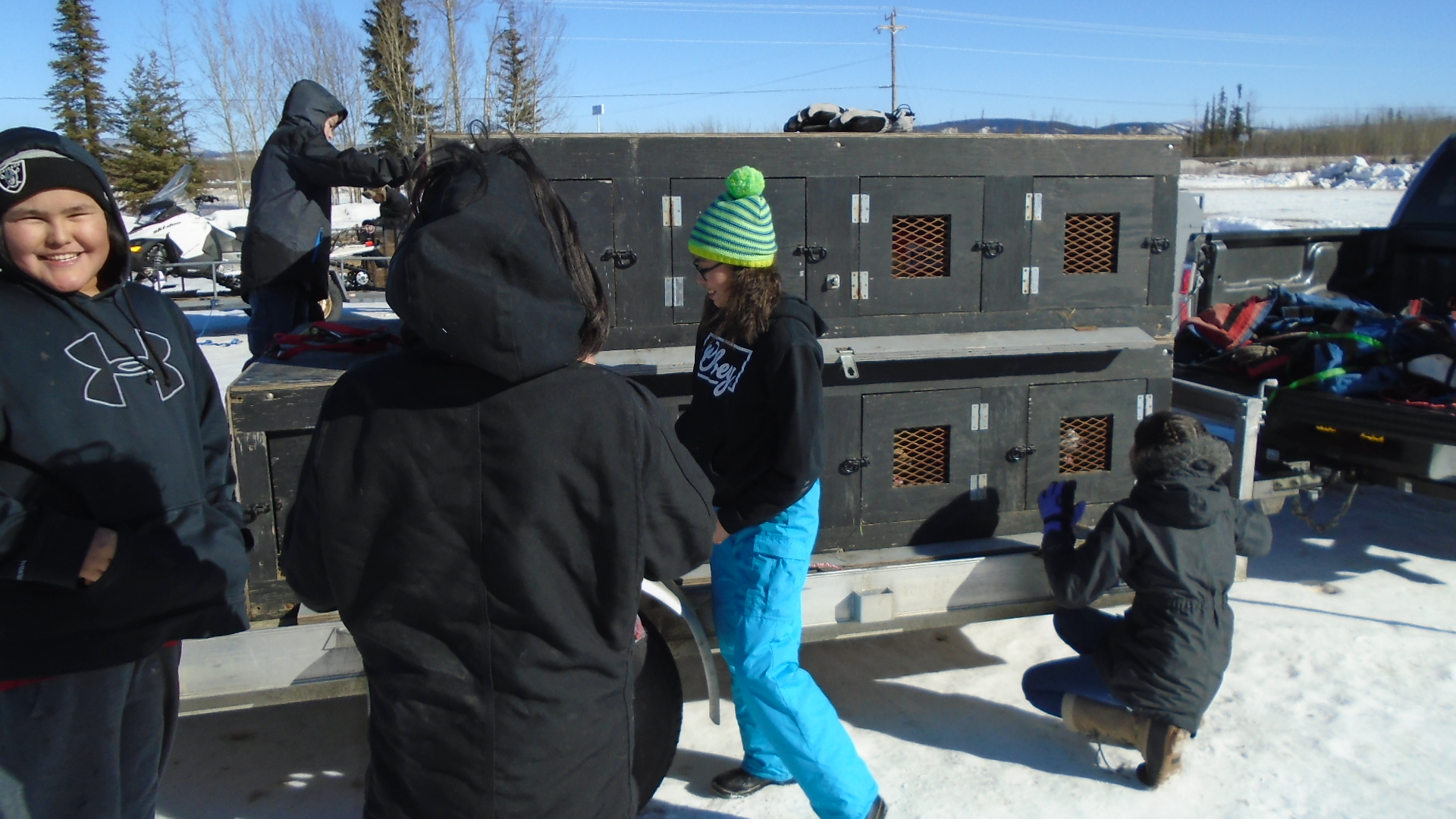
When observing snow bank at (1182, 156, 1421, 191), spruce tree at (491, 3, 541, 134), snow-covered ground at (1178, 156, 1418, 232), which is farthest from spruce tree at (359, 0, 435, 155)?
snow bank at (1182, 156, 1421, 191)

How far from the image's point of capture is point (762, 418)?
A: 3016 millimetres

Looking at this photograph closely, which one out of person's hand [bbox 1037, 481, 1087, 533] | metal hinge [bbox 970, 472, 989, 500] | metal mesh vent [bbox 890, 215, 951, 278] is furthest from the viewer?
metal hinge [bbox 970, 472, 989, 500]

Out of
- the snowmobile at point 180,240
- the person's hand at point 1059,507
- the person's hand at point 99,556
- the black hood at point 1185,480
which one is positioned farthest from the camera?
the snowmobile at point 180,240

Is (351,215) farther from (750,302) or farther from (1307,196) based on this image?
(1307,196)

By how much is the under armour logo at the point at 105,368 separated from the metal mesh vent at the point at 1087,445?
3.38 meters

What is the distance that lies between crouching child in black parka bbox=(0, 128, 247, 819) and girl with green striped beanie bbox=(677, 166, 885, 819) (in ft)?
4.52

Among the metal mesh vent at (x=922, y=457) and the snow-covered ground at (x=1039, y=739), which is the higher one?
the metal mesh vent at (x=922, y=457)

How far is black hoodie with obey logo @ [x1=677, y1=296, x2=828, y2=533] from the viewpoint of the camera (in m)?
2.87

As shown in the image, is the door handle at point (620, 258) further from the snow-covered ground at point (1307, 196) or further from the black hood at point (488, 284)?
the snow-covered ground at point (1307, 196)

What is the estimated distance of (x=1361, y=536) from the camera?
5902mm

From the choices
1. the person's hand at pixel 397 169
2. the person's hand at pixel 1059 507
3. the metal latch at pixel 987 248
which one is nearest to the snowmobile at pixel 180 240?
the person's hand at pixel 397 169

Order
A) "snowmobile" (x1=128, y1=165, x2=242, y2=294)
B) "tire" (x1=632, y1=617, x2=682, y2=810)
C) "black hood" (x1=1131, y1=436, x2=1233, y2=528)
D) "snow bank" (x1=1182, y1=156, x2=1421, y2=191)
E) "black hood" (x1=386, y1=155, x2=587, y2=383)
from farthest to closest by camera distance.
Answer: "snow bank" (x1=1182, y1=156, x2=1421, y2=191), "snowmobile" (x1=128, y1=165, x2=242, y2=294), "black hood" (x1=1131, y1=436, x2=1233, y2=528), "tire" (x1=632, y1=617, x2=682, y2=810), "black hood" (x1=386, y1=155, x2=587, y2=383)

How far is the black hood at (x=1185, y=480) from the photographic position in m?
3.28

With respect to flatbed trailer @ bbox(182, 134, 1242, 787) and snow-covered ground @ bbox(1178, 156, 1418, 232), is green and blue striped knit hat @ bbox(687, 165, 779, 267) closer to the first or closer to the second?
flatbed trailer @ bbox(182, 134, 1242, 787)
